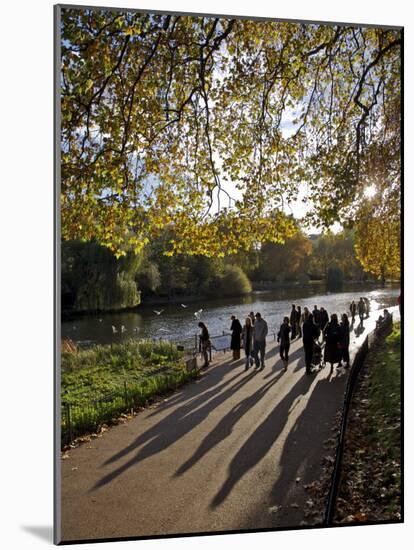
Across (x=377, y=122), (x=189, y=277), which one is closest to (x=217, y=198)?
(x=189, y=277)

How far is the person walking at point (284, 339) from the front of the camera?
5.45 meters

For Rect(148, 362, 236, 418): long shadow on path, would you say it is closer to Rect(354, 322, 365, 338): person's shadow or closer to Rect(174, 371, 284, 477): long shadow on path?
Rect(174, 371, 284, 477): long shadow on path

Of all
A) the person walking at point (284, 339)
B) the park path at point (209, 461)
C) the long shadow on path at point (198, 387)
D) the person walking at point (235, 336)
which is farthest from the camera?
the person walking at point (284, 339)

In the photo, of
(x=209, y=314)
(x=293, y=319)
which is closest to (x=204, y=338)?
(x=209, y=314)

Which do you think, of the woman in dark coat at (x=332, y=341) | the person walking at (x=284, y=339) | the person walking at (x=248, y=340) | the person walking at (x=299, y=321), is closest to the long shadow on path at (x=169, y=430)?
the person walking at (x=248, y=340)

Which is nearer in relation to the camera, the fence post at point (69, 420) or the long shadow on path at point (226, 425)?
the fence post at point (69, 420)

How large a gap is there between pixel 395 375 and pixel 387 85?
2639mm

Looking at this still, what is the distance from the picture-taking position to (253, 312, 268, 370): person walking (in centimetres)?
536

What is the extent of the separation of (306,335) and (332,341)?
0.83 ft

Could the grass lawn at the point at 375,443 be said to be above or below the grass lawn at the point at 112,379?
below

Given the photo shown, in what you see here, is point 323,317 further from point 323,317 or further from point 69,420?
point 69,420

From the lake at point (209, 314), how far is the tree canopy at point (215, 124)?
1.64ft

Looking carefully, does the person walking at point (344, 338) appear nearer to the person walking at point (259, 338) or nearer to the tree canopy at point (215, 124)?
the person walking at point (259, 338)

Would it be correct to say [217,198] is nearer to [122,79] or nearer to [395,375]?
[122,79]
